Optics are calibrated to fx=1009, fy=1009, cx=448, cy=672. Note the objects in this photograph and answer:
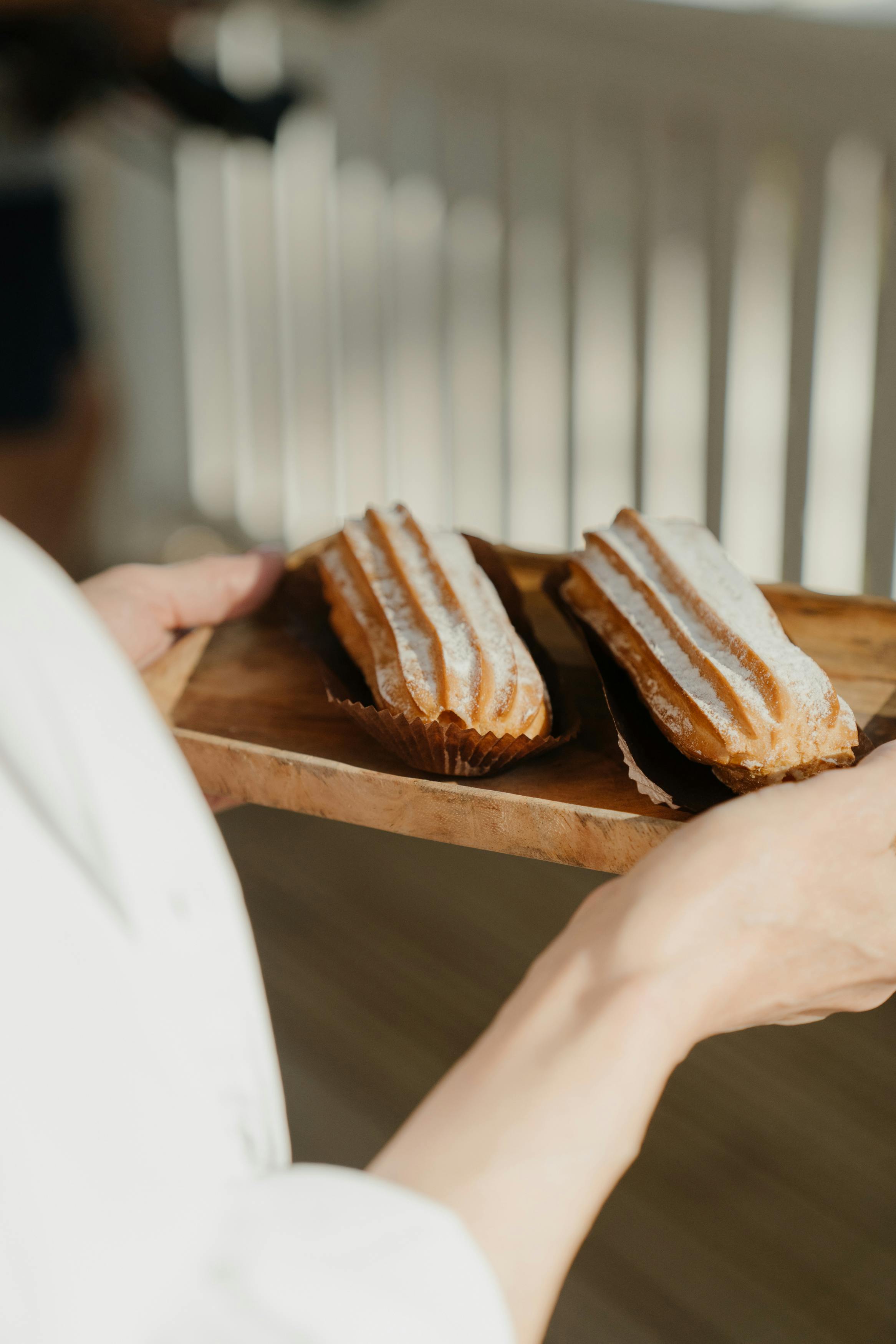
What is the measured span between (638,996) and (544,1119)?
54 millimetres

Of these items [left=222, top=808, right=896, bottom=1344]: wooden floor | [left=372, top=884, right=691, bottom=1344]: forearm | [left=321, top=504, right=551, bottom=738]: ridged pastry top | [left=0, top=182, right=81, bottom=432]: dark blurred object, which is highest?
[left=0, top=182, right=81, bottom=432]: dark blurred object

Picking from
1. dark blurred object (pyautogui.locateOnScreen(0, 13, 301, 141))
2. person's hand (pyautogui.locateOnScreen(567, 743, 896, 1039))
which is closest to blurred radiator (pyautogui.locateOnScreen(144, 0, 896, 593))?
dark blurred object (pyautogui.locateOnScreen(0, 13, 301, 141))

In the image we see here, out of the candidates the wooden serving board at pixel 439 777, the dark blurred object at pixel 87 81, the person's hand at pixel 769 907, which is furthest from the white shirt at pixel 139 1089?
the dark blurred object at pixel 87 81

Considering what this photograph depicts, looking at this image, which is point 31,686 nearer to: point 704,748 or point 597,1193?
point 597,1193

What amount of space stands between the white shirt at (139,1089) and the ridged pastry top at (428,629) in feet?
0.94

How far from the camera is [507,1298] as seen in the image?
30 centimetres

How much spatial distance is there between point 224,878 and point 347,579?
471 mm

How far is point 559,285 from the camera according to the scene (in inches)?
63.5

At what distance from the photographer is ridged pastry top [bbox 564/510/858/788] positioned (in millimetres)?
536

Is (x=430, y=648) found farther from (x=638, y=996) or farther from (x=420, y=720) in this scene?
(x=638, y=996)

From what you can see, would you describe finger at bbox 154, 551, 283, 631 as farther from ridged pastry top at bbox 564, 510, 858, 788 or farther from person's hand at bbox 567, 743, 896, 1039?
person's hand at bbox 567, 743, 896, 1039

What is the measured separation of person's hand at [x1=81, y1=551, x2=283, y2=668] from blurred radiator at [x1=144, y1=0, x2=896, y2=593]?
0.88 metres

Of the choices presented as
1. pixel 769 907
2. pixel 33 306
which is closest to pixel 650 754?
pixel 769 907

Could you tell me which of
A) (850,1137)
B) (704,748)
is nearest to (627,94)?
(704,748)
